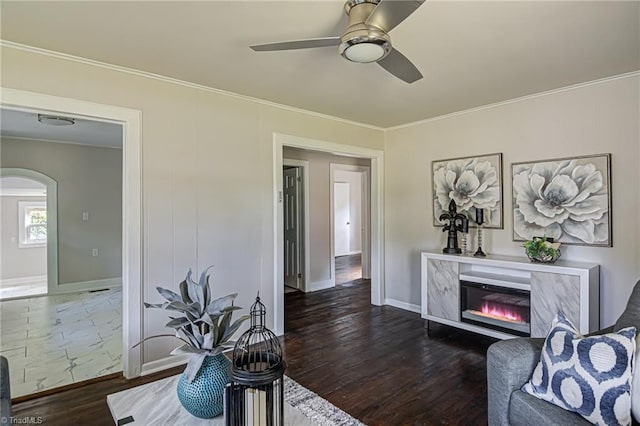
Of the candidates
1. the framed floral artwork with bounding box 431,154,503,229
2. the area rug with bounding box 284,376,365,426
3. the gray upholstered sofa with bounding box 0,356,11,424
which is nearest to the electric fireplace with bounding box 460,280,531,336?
the framed floral artwork with bounding box 431,154,503,229

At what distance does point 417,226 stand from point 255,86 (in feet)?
8.60

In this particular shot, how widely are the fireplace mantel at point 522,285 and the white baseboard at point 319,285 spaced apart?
88.7 inches

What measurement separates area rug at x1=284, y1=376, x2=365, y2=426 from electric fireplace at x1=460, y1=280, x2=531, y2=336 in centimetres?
180

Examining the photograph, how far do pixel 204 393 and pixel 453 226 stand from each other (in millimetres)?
3167

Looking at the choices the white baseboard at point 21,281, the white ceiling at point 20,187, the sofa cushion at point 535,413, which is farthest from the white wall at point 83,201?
the sofa cushion at point 535,413

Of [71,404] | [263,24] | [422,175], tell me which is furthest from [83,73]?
[422,175]

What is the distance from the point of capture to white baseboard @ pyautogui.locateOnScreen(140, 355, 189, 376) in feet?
9.05

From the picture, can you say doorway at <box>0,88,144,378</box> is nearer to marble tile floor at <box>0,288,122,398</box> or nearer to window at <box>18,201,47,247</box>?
marble tile floor at <box>0,288,122,398</box>

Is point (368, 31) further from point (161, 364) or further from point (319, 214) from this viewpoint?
point (319, 214)

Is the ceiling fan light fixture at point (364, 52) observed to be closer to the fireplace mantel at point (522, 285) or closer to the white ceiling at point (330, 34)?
the white ceiling at point (330, 34)

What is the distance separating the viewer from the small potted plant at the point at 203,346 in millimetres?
1405

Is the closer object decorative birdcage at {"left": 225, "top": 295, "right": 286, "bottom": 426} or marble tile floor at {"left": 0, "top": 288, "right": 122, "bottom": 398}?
decorative birdcage at {"left": 225, "top": 295, "right": 286, "bottom": 426}

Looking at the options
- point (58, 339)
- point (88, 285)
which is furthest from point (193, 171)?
point (88, 285)

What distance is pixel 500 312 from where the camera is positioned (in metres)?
3.23
